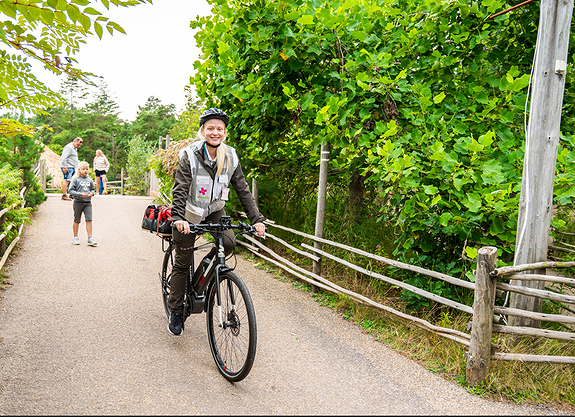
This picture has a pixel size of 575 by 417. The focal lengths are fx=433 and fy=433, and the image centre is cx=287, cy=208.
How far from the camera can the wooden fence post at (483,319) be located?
3305 mm

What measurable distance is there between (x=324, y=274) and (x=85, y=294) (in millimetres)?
3080

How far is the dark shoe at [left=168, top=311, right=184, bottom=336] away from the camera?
4008 mm

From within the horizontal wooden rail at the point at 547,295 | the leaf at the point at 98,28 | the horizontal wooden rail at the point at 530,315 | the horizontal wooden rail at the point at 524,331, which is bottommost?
the horizontal wooden rail at the point at 524,331

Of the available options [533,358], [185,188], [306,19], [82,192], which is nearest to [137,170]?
[82,192]

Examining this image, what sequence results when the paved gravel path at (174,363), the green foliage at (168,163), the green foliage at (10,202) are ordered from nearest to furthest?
the paved gravel path at (174,363), the green foliage at (10,202), the green foliage at (168,163)

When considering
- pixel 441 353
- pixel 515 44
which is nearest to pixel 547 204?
pixel 441 353

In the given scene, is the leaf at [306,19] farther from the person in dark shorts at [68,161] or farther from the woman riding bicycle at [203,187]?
the person in dark shorts at [68,161]

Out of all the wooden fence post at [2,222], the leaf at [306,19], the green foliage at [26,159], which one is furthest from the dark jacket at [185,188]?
the green foliage at [26,159]

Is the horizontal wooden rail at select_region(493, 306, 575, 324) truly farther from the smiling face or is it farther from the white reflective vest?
the smiling face

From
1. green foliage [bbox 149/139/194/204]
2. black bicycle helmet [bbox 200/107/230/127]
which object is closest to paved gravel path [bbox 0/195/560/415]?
black bicycle helmet [bbox 200/107/230/127]

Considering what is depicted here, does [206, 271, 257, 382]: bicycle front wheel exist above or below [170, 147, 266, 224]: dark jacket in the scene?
below

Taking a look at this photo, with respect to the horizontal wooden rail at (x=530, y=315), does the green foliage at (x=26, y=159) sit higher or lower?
higher

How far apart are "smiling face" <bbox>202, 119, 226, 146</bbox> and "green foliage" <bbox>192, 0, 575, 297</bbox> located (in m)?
1.38

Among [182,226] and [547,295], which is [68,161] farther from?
[547,295]
